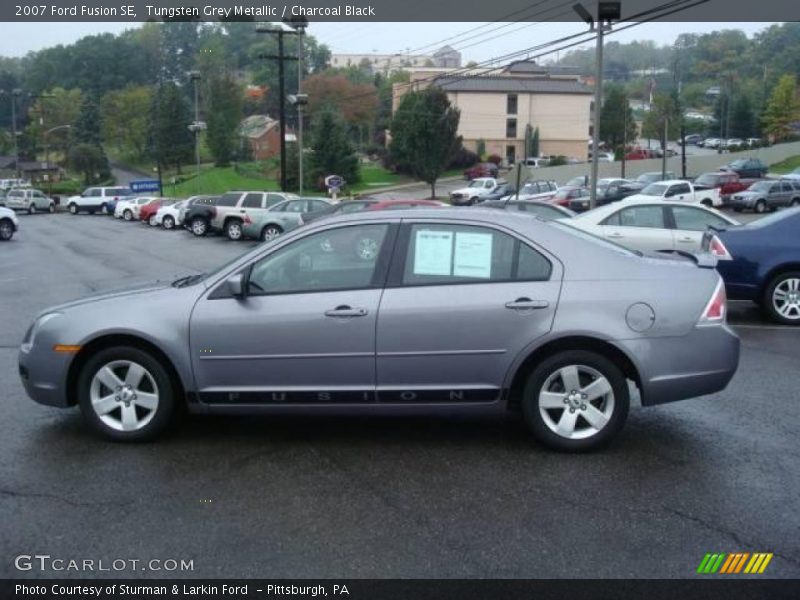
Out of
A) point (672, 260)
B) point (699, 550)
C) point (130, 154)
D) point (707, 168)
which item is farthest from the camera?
point (130, 154)

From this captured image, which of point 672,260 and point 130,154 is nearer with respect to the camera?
point 672,260

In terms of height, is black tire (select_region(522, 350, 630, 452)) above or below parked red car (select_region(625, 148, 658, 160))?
below

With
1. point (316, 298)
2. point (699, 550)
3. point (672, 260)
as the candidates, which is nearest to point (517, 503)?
point (699, 550)

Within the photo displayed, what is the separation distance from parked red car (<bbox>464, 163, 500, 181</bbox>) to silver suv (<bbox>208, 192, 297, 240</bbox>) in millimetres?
44971

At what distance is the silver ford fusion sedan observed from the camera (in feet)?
17.2

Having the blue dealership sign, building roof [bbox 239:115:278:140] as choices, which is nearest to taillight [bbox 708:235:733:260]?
the blue dealership sign

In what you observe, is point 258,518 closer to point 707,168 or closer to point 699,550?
point 699,550

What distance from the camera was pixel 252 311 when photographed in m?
5.34

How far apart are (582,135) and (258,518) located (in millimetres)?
90087

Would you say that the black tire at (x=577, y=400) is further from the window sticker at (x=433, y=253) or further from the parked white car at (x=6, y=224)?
the parked white car at (x=6, y=224)

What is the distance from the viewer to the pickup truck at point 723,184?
148ft

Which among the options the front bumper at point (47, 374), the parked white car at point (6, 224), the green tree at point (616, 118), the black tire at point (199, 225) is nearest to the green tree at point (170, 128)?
the green tree at point (616, 118)

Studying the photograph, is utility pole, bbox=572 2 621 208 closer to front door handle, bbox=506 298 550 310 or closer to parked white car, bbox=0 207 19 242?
front door handle, bbox=506 298 550 310

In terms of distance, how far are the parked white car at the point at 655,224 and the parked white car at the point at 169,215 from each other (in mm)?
27374
